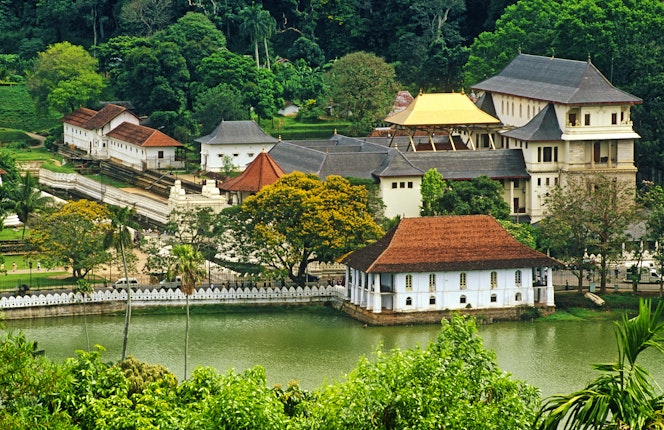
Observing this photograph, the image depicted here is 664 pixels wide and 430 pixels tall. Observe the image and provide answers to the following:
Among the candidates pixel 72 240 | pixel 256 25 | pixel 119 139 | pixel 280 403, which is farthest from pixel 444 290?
pixel 256 25

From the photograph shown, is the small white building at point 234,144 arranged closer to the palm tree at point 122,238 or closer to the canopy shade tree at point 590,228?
the canopy shade tree at point 590,228

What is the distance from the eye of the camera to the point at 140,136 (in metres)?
86.2

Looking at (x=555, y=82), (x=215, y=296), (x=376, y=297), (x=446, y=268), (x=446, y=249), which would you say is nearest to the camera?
(x=446, y=268)

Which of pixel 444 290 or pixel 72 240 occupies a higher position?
pixel 72 240

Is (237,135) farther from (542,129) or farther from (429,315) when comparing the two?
(429,315)

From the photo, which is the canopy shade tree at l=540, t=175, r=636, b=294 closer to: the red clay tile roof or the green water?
the green water

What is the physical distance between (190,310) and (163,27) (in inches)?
1697

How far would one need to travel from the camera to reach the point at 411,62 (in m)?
97.0

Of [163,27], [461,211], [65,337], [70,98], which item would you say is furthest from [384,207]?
[163,27]

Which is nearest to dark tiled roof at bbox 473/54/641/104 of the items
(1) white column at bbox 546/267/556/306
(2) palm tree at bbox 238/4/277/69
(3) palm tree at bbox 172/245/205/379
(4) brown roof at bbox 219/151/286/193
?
(4) brown roof at bbox 219/151/286/193

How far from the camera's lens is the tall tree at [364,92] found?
88.3 metres

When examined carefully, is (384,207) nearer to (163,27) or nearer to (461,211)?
(461,211)

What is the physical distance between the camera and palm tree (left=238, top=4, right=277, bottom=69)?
97.9 meters

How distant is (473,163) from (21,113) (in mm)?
31079
